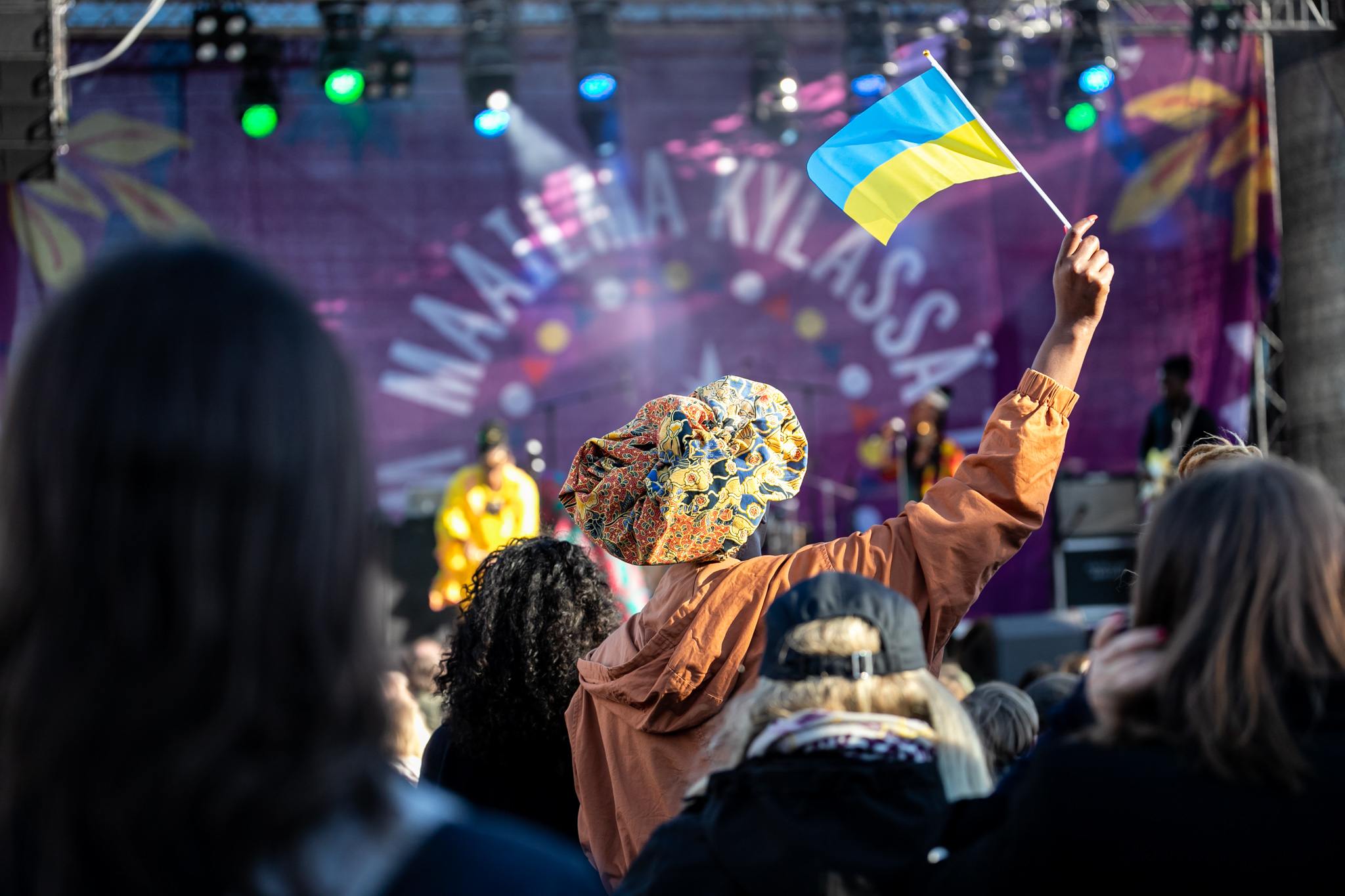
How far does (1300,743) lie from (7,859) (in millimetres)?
1060

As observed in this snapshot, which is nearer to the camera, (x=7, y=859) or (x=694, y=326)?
(x=7, y=859)

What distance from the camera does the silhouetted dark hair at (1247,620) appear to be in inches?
47.3

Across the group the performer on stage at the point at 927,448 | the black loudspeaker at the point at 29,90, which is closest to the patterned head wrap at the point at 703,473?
the black loudspeaker at the point at 29,90

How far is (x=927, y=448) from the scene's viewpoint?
8820mm

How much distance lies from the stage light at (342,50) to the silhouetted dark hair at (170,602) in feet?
26.8

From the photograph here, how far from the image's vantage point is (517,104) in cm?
941

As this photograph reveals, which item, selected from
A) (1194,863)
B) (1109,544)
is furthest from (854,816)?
(1109,544)

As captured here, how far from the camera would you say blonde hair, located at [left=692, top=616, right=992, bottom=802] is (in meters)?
1.45

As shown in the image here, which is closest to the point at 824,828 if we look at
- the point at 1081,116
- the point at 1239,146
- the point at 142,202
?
the point at 142,202

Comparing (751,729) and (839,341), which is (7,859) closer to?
(751,729)

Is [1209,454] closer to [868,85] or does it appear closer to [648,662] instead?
[648,662]

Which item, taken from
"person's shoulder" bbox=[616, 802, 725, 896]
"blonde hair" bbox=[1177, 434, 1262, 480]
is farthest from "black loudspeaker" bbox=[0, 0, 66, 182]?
"person's shoulder" bbox=[616, 802, 725, 896]

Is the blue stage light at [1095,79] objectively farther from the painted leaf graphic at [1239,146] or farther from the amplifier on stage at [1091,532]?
the amplifier on stage at [1091,532]

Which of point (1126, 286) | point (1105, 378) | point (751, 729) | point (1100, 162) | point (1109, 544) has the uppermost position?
point (1100, 162)
